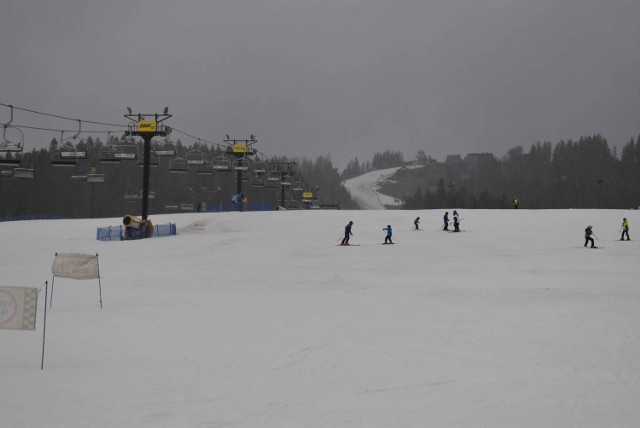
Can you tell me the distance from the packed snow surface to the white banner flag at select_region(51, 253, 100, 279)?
2.87 ft

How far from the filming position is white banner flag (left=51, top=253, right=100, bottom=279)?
1331 centimetres

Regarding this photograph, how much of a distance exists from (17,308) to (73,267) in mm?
5453

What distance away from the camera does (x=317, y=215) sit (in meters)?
45.6

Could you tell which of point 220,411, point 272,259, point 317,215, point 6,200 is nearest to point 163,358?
point 220,411

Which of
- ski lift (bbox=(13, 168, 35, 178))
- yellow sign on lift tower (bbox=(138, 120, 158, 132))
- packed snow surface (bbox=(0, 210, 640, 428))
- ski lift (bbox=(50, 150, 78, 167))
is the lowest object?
packed snow surface (bbox=(0, 210, 640, 428))

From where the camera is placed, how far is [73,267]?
13.4 metres

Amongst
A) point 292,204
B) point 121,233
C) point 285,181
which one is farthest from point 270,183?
point 121,233

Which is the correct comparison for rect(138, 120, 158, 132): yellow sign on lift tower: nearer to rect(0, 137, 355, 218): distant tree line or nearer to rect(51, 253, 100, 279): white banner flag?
rect(51, 253, 100, 279): white banner flag

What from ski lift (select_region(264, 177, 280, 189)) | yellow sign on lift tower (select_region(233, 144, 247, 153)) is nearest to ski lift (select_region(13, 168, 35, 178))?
yellow sign on lift tower (select_region(233, 144, 247, 153))

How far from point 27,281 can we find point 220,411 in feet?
47.7

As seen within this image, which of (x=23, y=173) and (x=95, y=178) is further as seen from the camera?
(x=95, y=178)

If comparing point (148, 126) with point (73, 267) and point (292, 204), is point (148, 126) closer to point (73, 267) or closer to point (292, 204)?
point (73, 267)

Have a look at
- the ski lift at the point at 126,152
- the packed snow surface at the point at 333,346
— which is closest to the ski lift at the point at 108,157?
the ski lift at the point at 126,152

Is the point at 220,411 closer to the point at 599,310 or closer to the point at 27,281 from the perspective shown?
the point at 599,310
